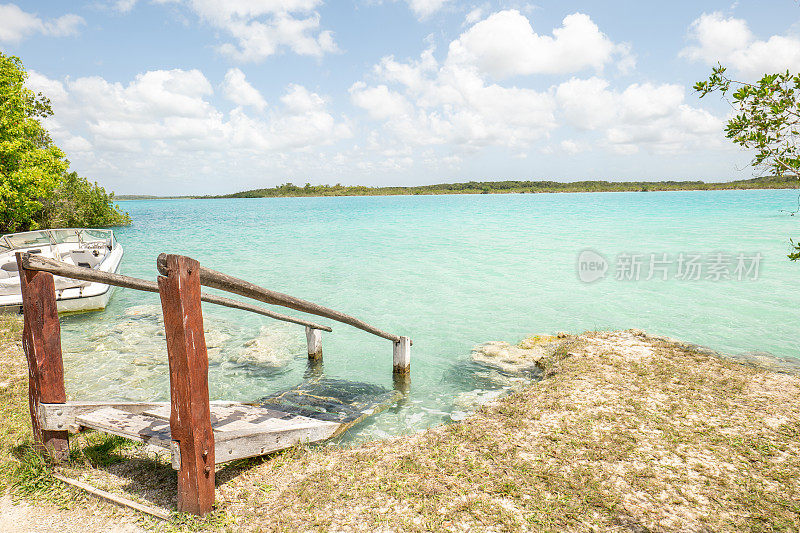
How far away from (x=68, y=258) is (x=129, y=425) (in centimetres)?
1267

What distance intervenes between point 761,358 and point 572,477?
7.32 m

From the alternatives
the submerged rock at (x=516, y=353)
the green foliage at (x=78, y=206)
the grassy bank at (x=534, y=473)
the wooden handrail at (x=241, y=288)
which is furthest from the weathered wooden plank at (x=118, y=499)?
the green foliage at (x=78, y=206)

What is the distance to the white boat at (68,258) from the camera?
10.7 meters

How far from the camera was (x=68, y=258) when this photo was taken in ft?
43.7

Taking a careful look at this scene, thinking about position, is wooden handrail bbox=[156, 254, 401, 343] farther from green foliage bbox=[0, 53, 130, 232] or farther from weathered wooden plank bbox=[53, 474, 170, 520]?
green foliage bbox=[0, 53, 130, 232]

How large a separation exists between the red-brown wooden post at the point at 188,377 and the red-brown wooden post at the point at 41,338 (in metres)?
1.41

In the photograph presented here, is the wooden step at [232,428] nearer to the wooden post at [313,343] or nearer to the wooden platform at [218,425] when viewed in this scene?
the wooden platform at [218,425]

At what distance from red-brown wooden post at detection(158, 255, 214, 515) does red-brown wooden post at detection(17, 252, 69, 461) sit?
1.41 meters

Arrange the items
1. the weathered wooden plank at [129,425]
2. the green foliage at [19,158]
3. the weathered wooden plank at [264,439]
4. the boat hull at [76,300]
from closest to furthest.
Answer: the weathered wooden plank at [129,425] < the weathered wooden plank at [264,439] < the boat hull at [76,300] < the green foliage at [19,158]

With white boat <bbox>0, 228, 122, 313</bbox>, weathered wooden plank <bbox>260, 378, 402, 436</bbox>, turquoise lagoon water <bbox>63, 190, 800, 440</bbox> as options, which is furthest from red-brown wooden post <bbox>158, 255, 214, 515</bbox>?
white boat <bbox>0, 228, 122, 313</bbox>

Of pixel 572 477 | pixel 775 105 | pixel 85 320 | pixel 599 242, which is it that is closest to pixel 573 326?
pixel 572 477

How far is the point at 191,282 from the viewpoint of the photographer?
2.95 metres

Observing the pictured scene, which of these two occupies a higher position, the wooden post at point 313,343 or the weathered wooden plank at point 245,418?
the weathered wooden plank at point 245,418

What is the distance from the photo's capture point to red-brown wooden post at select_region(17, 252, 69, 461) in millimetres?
3600
